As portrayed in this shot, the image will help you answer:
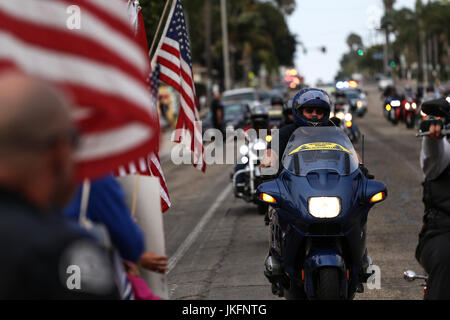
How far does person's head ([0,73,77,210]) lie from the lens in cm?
229

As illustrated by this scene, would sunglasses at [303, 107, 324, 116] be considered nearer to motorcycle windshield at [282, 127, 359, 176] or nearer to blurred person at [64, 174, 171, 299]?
motorcycle windshield at [282, 127, 359, 176]

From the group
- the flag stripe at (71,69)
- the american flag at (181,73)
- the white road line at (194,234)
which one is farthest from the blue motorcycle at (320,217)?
the flag stripe at (71,69)

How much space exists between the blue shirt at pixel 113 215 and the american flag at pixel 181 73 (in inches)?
212

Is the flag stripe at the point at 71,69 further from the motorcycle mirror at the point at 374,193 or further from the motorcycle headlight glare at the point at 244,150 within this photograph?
the motorcycle headlight glare at the point at 244,150

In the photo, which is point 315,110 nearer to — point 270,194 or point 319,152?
point 319,152

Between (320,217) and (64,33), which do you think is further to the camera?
(320,217)

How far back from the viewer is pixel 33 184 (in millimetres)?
2352

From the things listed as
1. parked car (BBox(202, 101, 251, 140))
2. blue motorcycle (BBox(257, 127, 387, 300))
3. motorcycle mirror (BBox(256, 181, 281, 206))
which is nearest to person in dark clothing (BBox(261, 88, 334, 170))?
blue motorcycle (BBox(257, 127, 387, 300))

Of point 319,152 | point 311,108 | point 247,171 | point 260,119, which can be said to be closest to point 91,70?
point 319,152

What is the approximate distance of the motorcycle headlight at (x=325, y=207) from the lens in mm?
6828

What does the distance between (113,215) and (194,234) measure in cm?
1028
